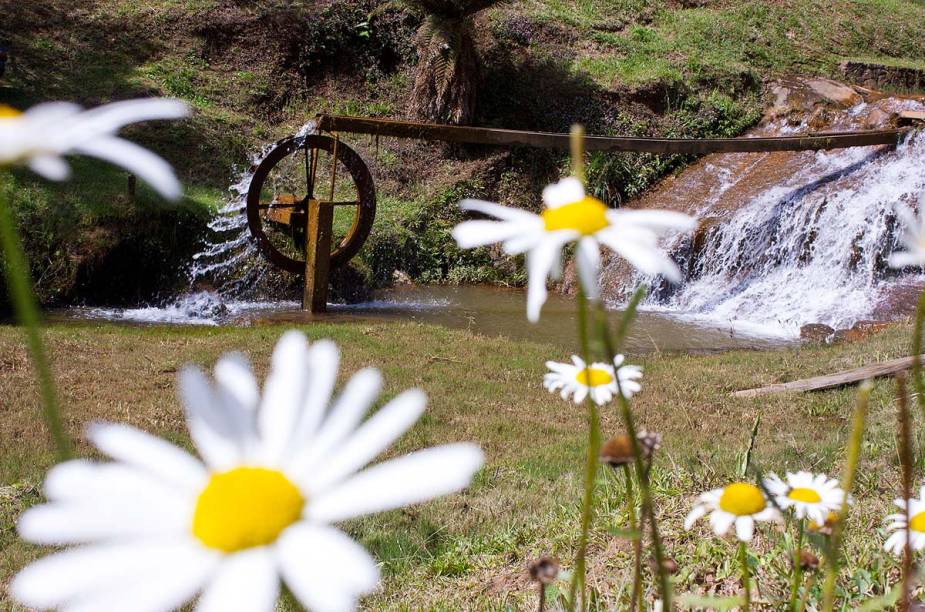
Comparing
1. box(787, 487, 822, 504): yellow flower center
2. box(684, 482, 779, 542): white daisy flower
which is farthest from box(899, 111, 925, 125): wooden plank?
box(684, 482, 779, 542): white daisy flower

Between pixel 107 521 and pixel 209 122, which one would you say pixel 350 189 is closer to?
pixel 209 122

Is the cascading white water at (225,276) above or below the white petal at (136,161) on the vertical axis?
below

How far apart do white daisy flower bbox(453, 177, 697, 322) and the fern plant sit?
1307cm

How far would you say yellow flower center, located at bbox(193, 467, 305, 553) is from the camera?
0.39 meters

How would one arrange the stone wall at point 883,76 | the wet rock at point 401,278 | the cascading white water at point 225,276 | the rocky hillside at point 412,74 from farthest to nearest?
the stone wall at point 883,76 → the rocky hillside at point 412,74 → the wet rock at point 401,278 → the cascading white water at point 225,276

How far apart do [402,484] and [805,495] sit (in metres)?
0.89

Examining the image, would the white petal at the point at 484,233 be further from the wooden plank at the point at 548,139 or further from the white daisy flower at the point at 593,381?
the wooden plank at the point at 548,139

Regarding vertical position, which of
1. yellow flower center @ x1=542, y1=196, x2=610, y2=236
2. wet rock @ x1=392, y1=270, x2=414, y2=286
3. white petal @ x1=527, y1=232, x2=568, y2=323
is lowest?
wet rock @ x1=392, y1=270, x2=414, y2=286

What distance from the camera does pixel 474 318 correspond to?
9508 mm

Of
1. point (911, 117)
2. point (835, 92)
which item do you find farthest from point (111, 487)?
point (835, 92)

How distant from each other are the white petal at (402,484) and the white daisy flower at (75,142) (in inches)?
6.7

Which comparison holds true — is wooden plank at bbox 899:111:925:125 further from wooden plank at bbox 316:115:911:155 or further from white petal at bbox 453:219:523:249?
white petal at bbox 453:219:523:249

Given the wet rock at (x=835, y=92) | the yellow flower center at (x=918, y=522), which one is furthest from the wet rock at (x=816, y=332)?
the yellow flower center at (x=918, y=522)

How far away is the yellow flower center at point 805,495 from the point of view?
1.08 meters
